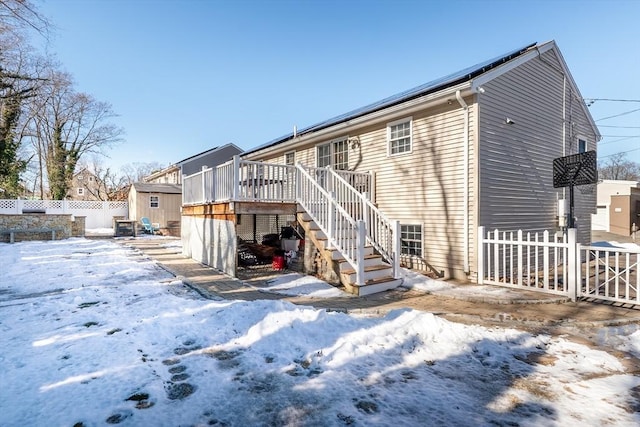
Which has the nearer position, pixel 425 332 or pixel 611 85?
pixel 425 332

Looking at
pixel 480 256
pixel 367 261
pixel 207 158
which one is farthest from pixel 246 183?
pixel 207 158

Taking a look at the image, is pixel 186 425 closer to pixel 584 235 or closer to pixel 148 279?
pixel 148 279

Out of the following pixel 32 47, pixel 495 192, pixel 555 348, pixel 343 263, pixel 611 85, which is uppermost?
pixel 611 85

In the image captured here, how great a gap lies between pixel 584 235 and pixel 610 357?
31.5 ft

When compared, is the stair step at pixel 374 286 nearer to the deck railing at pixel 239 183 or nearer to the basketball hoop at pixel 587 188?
the deck railing at pixel 239 183

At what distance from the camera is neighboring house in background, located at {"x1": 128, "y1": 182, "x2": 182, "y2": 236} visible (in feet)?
80.2

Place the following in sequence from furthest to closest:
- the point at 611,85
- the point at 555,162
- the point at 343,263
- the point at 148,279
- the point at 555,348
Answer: the point at 611,85 → the point at 555,162 → the point at 148,279 → the point at 343,263 → the point at 555,348

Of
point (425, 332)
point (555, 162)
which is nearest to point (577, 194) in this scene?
point (555, 162)

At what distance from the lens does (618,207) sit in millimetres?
24156

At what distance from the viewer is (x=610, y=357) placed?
11.3ft

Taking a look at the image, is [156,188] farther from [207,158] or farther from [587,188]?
[587,188]

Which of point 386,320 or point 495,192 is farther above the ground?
point 495,192

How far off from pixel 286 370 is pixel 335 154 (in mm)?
8550

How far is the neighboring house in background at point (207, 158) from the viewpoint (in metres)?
27.3
